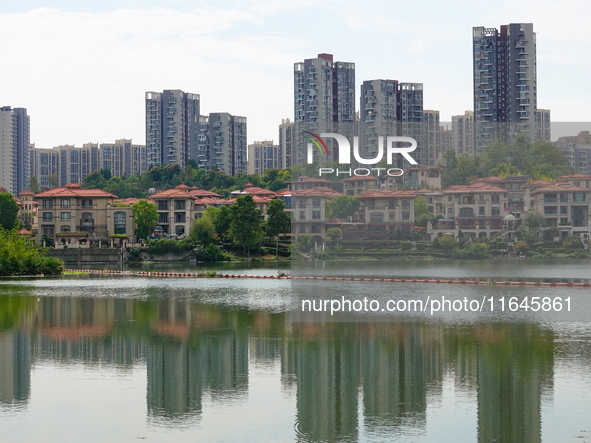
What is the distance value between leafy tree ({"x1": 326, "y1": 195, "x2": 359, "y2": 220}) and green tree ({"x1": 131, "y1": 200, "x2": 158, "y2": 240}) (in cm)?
4656

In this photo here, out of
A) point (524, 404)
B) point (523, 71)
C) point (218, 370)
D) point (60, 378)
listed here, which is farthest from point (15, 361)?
point (523, 71)

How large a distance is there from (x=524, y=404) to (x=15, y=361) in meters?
10.7

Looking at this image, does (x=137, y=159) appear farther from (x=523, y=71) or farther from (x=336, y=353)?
(x=336, y=353)

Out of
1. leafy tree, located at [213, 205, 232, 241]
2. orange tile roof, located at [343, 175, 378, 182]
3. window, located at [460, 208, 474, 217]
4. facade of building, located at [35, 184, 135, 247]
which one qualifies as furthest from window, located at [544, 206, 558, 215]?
facade of building, located at [35, 184, 135, 247]

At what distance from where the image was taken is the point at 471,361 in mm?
18547

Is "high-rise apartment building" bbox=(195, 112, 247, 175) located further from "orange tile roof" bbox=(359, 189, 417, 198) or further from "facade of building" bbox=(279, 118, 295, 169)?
"orange tile roof" bbox=(359, 189, 417, 198)

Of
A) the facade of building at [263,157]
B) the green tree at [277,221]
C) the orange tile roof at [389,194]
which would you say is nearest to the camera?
the orange tile roof at [389,194]

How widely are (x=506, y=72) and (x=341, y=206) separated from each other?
6219 centimetres

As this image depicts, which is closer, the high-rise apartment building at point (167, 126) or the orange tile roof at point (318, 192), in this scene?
the orange tile roof at point (318, 192)

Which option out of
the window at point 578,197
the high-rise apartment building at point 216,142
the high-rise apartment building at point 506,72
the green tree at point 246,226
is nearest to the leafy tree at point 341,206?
the window at point 578,197

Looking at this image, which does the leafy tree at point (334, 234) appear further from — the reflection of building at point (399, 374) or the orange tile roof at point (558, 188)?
the reflection of building at point (399, 374)

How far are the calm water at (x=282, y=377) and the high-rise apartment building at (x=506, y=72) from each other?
75638mm

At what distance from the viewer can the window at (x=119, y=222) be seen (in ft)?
302

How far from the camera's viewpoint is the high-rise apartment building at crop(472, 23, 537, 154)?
325 ft
